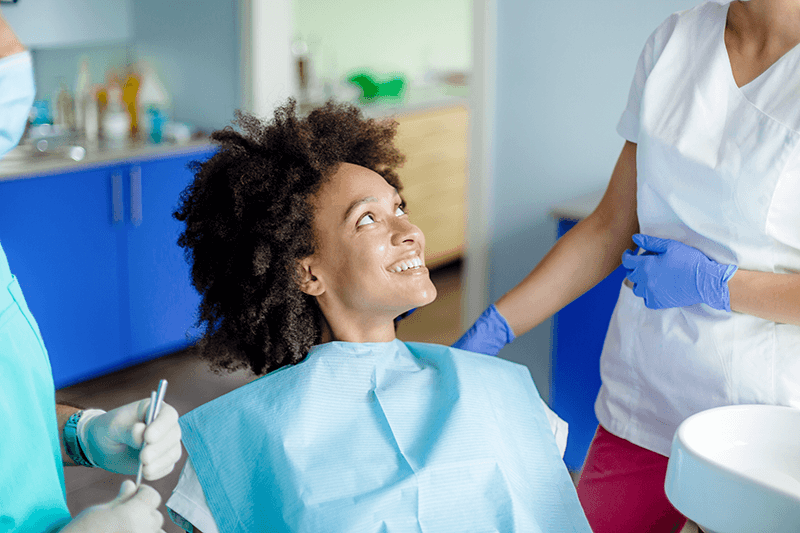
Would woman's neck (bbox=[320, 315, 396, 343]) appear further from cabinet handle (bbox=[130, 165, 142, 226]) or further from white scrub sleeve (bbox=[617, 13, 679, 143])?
cabinet handle (bbox=[130, 165, 142, 226])

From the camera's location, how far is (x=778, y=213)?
1.12 meters

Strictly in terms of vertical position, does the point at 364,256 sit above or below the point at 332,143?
below

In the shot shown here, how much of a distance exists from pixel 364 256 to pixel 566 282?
413mm

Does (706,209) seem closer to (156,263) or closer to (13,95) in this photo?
(13,95)

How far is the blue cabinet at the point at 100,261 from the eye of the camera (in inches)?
109

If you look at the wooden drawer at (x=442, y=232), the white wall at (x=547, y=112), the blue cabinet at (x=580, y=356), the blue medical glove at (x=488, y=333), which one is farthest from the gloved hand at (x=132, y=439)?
the wooden drawer at (x=442, y=232)

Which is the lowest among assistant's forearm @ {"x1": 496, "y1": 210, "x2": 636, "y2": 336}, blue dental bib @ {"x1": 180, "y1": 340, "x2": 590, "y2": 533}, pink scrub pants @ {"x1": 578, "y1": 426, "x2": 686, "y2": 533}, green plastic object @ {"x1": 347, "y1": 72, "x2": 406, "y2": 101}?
pink scrub pants @ {"x1": 578, "y1": 426, "x2": 686, "y2": 533}

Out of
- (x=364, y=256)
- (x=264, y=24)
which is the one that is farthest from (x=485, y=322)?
(x=264, y=24)

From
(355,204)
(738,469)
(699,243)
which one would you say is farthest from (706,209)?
(355,204)

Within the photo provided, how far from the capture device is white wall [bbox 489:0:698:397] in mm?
2264

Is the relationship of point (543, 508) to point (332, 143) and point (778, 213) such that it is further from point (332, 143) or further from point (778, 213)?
point (332, 143)

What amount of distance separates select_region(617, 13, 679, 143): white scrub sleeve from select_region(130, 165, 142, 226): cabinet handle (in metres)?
2.18

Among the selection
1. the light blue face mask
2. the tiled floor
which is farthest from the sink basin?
the tiled floor

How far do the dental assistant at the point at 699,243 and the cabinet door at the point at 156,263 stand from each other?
205cm
